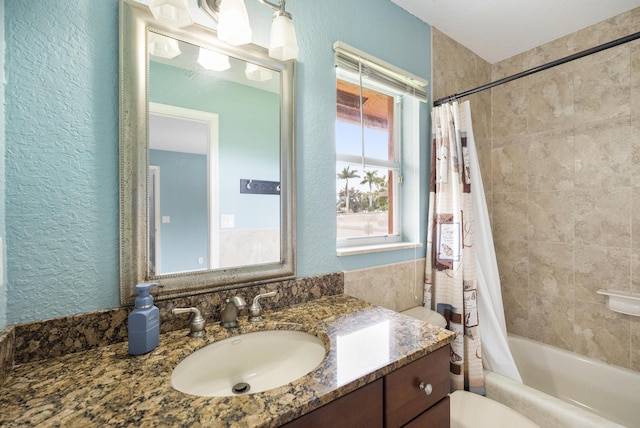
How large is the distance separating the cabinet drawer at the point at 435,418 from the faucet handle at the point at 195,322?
660 millimetres

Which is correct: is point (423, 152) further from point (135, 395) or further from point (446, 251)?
point (135, 395)

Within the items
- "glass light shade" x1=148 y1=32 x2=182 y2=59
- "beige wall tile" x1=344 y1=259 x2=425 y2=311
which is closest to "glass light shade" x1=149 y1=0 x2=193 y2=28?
"glass light shade" x1=148 y1=32 x2=182 y2=59

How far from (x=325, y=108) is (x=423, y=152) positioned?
78cm

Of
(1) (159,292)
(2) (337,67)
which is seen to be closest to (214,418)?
(1) (159,292)

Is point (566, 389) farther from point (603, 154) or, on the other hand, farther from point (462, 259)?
point (603, 154)

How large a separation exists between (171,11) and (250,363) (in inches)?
43.0

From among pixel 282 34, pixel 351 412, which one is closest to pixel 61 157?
pixel 282 34

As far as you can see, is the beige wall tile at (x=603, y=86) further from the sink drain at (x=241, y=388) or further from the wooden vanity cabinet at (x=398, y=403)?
the sink drain at (x=241, y=388)

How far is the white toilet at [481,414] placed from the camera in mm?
1207

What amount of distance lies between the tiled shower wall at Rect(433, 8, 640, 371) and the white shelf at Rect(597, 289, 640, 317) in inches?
2.0

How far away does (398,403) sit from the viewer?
2.47ft

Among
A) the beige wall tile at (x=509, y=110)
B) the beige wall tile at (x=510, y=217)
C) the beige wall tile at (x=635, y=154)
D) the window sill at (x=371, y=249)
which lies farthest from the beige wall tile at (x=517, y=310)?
the beige wall tile at (x=509, y=110)

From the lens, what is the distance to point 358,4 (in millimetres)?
1400

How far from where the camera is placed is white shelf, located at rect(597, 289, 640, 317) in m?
1.58
